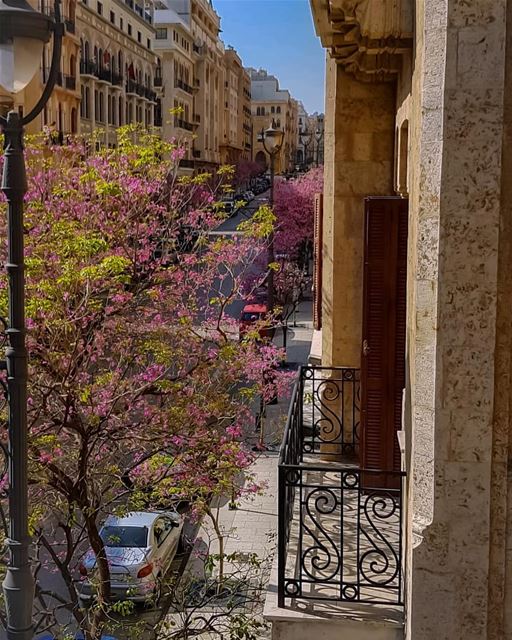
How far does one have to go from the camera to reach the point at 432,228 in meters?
4.05

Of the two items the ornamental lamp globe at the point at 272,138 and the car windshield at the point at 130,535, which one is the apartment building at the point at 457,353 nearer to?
the car windshield at the point at 130,535

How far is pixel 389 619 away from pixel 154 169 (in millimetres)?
6950

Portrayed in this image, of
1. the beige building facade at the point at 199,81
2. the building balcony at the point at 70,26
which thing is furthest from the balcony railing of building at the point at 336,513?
the beige building facade at the point at 199,81

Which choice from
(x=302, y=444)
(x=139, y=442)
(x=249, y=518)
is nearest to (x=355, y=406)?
(x=302, y=444)

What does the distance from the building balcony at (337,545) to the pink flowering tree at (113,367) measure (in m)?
1.34

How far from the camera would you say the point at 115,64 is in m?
48.5

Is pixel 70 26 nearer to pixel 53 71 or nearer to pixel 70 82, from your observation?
pixel 70 82

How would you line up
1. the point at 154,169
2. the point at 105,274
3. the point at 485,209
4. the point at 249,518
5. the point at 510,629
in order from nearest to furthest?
the point at 485,209 < the point at 510,629 < the point at 105,274 < the point at 154,169 < the point at 249,518

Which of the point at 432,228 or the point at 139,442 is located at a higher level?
the point at 432,228

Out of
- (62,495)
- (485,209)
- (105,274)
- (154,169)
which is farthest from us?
(154,169)

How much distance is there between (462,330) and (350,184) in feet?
16.4

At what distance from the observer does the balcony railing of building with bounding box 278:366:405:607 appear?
5383 millimetres

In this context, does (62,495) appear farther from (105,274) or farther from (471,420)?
(471,420)

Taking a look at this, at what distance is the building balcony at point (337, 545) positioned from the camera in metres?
5.30
